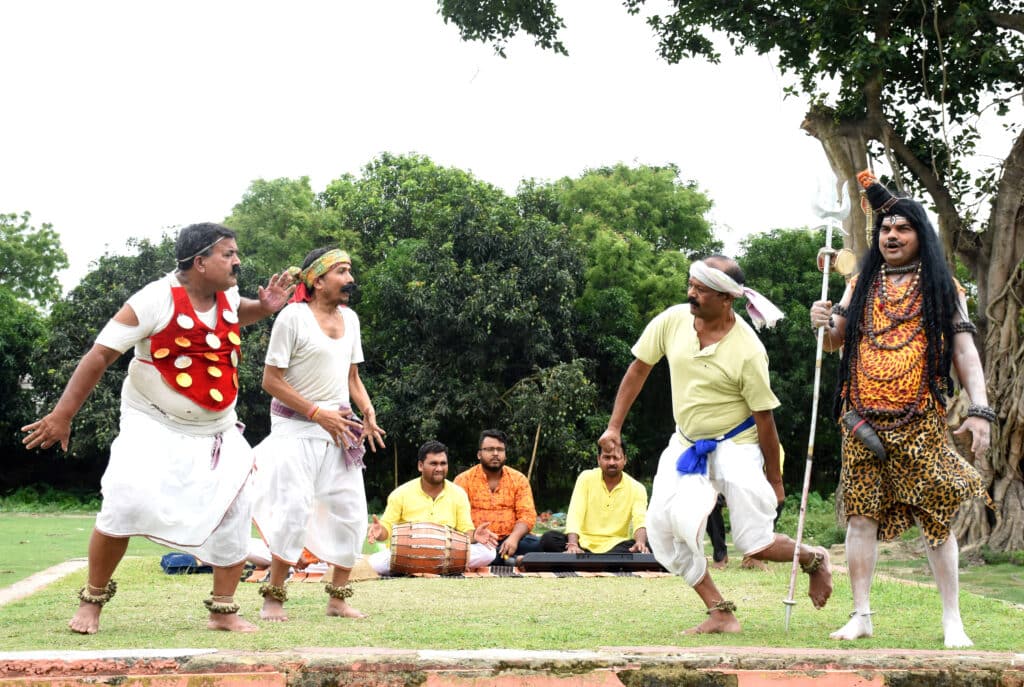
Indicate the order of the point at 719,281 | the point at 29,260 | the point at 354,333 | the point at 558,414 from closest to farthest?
the point at 719,281, the point at 354,333, the point at 558,414, the point at 29,260

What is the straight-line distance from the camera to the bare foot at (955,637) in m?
5.09

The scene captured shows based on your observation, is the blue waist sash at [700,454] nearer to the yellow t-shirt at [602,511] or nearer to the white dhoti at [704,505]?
the white dhoti at [704,505]

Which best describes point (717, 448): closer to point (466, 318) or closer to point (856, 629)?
point (856, 629)

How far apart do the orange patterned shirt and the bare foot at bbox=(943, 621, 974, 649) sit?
6.01m

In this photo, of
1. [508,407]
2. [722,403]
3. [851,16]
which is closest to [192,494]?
[722,403]

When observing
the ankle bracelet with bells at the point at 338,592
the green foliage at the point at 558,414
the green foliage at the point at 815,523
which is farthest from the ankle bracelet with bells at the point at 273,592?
the green foliage at the point at 558,414

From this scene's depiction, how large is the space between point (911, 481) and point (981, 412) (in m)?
0.44

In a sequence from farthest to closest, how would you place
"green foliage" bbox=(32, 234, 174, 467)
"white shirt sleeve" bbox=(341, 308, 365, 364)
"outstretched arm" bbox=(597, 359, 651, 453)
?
"green foliage" bbox=(32, 234, 174, 467) < "white shirt sleeve" bbox=(341, 308, 365, 364) < "outstretched arm" bbox=(597, 359, 651, 453)

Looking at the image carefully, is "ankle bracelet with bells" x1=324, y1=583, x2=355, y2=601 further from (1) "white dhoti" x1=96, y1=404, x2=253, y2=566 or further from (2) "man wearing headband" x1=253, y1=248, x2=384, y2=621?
(1) "white dhoti" x1=96, y1=404, x2=253, y2=566

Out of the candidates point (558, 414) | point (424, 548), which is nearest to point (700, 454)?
point (424, 548)

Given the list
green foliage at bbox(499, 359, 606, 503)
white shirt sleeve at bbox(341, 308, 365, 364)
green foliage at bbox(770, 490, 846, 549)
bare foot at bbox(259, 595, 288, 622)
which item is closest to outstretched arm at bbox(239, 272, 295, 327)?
white shirt sleeve at bbox(341, 308, 365, 364)

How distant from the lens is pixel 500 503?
11.1 m

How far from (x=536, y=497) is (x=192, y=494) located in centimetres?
2162

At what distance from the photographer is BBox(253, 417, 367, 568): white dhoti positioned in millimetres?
6250
